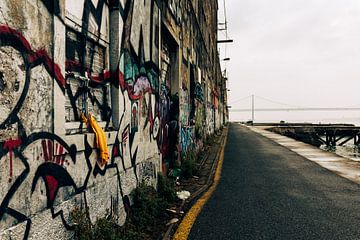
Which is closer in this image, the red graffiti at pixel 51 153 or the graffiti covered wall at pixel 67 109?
the graffiti covered wall at pixel 67 109

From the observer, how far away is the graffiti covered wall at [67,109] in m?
1.73

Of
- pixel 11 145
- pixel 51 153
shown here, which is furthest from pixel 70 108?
pixel 11 145

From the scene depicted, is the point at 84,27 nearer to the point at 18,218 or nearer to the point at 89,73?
the point at 89,73

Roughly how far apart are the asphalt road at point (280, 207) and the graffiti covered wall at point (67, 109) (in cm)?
129

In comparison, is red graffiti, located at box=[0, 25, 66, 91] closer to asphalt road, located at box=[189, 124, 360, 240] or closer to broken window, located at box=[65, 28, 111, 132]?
broken window, located at box=[65, 28, 111, 132]

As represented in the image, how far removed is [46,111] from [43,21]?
0.64 m

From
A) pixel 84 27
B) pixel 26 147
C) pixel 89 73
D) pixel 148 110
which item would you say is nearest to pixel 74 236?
pixel 26 147

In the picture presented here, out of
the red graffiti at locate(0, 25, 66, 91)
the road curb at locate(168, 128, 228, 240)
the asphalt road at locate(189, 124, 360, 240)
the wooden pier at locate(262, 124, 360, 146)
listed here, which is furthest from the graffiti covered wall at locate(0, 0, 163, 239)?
the wooden pier at locate(262, 124, 360, 146)

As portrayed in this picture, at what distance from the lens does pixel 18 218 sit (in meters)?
1.77

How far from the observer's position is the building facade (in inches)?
68.4

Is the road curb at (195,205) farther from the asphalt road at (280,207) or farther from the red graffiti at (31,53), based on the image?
the red graffiti at (31,53)

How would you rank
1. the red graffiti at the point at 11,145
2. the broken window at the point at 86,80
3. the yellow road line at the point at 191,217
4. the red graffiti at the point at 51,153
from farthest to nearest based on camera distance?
1. the yellow road line at the point at 191,217
2. the broken window at the point at 86,80
3. the red graffiti at the point at 51,153
4. the red graffiti at the point at 11,145

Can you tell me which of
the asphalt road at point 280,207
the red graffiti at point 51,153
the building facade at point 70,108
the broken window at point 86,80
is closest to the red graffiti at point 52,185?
the building facade at point 70,108

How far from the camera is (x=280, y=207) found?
4.40 meters
